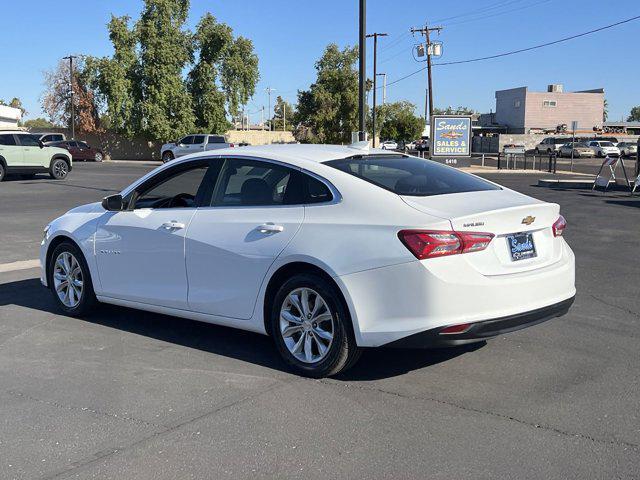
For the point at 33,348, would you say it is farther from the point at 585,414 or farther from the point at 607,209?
the point at 607,209

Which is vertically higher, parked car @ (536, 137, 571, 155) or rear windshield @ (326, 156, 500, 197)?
rear windshield @ (326, 156, 500, 197)

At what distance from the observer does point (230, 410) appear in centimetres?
443

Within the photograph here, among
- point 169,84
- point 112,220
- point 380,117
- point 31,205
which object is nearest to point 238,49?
point 169,84

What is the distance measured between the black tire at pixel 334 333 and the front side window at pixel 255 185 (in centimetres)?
66

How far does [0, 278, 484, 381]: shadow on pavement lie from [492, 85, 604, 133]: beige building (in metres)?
87.9

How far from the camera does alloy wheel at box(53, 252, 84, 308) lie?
6.68 metres

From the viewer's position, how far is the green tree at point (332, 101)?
54.6m

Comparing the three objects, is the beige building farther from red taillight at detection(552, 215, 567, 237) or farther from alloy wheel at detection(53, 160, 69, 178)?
red taillight at detection(552, 215, 567, 237)

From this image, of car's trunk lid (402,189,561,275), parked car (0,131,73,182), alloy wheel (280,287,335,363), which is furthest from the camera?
parked car (0,131,73,182)

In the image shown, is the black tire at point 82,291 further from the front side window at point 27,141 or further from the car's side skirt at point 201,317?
the front side window at point 27,141

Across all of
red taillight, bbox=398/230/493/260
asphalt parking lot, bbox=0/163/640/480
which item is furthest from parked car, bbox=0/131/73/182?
red taillight, bbox=398/230/493/260

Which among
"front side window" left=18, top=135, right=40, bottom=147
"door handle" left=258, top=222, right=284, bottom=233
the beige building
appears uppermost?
the beige building

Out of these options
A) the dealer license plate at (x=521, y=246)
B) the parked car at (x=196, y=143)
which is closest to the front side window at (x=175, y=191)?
the dealer license plate at (x=521, y=246)

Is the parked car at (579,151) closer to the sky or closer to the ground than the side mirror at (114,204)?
closer to the ground
